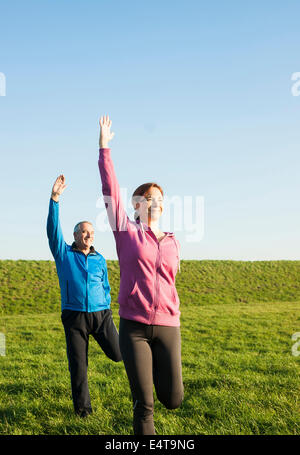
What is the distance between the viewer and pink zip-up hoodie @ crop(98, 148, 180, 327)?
12.5 feet

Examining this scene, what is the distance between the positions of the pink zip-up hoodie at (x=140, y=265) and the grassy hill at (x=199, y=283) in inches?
922

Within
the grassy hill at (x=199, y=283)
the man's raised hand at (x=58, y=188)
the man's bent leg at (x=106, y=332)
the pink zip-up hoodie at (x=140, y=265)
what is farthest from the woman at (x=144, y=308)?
the grassy hill at (x=199, y=283)

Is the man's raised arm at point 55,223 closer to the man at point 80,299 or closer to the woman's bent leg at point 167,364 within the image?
the man at point 80,299

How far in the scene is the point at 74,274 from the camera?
18.3 feet

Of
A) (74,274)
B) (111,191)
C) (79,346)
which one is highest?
(111,191)

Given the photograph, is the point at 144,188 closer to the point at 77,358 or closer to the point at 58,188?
the point at 58,188

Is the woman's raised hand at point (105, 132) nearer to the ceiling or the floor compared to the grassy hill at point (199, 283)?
nearer to the ceiling

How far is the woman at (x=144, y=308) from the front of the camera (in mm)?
3748

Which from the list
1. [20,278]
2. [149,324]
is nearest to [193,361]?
[149,324]

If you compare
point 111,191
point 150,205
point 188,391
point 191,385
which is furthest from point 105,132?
point 191,385

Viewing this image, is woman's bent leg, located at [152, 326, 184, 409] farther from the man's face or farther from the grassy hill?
the grassy hill

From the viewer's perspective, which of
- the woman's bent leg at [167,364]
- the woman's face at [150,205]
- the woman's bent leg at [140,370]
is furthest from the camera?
the woman's face at [150,205]

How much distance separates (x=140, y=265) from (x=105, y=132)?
137 centimetres
